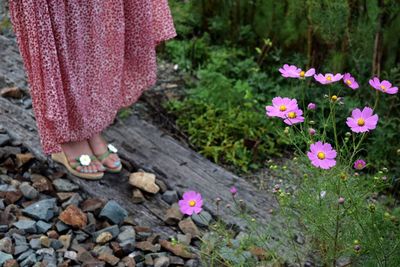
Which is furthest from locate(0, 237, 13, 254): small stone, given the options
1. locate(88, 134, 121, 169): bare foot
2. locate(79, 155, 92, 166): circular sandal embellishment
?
locate(88, 134, 121, 169): bare foot

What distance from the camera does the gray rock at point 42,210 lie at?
2.83 meters

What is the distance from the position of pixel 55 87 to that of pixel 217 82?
118 cm

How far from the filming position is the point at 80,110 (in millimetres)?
2998

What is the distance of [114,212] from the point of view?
2914 millimetres

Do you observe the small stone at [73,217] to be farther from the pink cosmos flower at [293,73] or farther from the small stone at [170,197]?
the pink cosmos flower at [293,73]

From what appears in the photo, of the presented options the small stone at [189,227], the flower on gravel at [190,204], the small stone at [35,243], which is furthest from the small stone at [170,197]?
the flower on gravel at [190,204]

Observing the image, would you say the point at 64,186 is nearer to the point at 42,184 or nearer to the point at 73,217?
the point at 42,184

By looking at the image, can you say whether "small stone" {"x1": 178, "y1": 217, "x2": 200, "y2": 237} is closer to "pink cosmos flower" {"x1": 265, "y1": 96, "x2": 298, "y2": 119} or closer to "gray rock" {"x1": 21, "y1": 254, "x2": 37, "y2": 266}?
"gray rock" {"x1": 21, "y1": 254, "x2": 37, "y2": 266}

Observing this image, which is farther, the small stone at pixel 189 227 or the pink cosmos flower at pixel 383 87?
the small stone at pixel 189 227

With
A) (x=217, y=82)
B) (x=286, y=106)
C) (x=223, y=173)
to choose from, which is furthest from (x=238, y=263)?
(x=217, y=82)

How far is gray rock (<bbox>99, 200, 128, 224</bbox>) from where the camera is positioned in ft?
9.50

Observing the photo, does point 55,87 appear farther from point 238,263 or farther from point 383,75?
point 383,75

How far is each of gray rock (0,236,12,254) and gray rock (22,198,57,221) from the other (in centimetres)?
20

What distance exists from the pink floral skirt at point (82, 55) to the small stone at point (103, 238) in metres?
0.44
